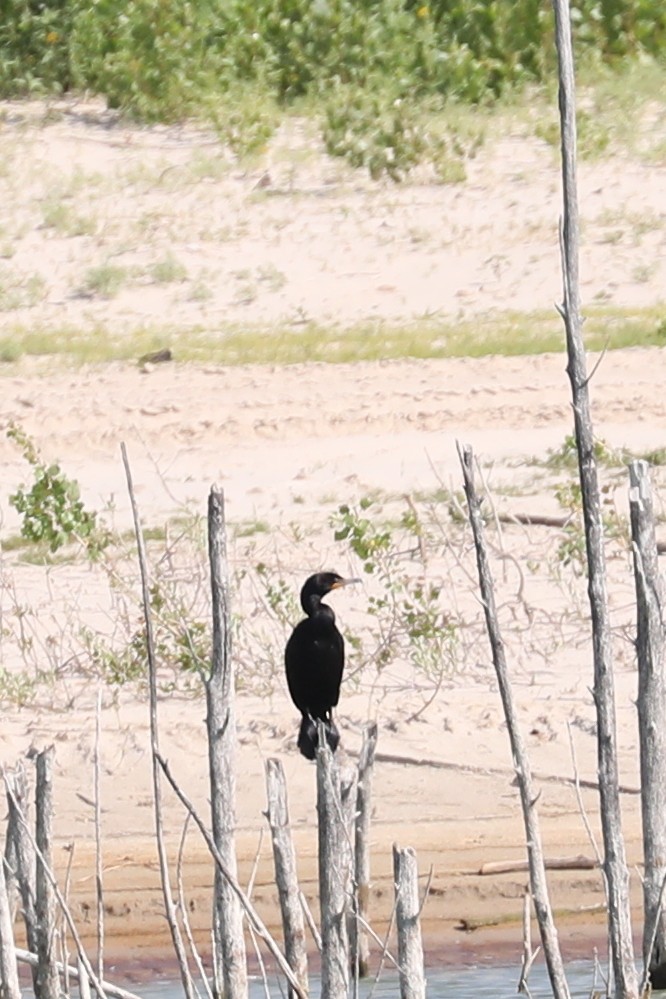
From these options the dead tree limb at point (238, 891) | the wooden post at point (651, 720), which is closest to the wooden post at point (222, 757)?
the dead tree limb at point (238, 891)

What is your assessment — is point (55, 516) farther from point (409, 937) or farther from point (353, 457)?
point (409, 937)

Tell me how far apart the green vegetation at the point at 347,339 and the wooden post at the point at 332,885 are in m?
7.67

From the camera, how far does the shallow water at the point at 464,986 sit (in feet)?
21.2

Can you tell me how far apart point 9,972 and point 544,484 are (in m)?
5.97

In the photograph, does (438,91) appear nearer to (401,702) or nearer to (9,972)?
(401,702)

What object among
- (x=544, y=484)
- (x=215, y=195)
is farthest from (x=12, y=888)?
(x=215, y=195)

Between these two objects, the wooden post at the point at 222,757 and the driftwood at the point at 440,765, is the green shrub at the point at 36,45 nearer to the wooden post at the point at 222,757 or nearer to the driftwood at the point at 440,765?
the driftwood at the point at 440,765

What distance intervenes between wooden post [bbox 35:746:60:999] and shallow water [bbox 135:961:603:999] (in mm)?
1548

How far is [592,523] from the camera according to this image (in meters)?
4.20

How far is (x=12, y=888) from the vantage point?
5.60 metres

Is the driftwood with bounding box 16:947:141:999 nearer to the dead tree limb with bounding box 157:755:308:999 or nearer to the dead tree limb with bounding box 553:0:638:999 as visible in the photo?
the dead tree limb with bounding box 157:755:308:999

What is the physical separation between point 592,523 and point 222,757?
988mm

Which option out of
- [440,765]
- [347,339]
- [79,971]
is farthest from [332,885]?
[347,339]

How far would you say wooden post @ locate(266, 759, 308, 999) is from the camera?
501cm
